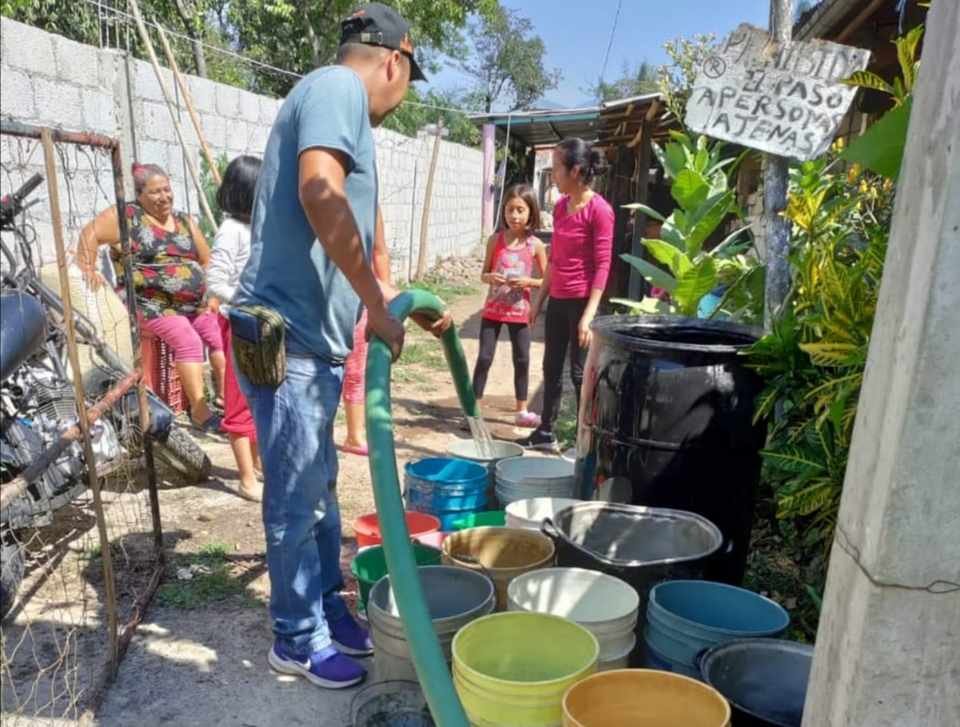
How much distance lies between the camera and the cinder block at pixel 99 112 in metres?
5.17

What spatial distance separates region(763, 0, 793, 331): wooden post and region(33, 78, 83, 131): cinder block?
4.00m

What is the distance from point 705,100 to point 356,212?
1.24 meters

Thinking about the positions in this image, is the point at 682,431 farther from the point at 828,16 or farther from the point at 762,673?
the point at 828,16

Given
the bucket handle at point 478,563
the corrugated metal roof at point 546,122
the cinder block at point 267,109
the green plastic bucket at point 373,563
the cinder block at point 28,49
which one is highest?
the corrugated metal roof at point 546,122

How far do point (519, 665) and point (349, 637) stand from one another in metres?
0.88

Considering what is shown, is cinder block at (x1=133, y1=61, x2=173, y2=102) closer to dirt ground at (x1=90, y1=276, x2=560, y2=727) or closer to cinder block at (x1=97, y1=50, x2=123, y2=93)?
cinder block at (x1=97, y1=50, x2=123, y2=93)

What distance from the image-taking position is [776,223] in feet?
9.62

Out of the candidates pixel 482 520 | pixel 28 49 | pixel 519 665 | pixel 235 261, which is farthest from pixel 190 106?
pixel 519 665

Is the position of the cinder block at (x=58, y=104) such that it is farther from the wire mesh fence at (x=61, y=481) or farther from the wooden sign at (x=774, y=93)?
the wooden sign at (x=774, y=93)

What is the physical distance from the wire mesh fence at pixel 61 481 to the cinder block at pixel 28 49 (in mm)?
741

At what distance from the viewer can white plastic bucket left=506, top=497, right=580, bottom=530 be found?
2904 mm

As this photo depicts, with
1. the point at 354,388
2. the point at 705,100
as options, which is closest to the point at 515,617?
the point at 705,100

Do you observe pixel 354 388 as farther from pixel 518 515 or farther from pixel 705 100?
pixel 705 100

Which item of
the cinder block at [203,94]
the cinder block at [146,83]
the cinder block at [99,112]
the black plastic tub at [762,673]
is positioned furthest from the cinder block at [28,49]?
the black plastic tub at [762,673]
